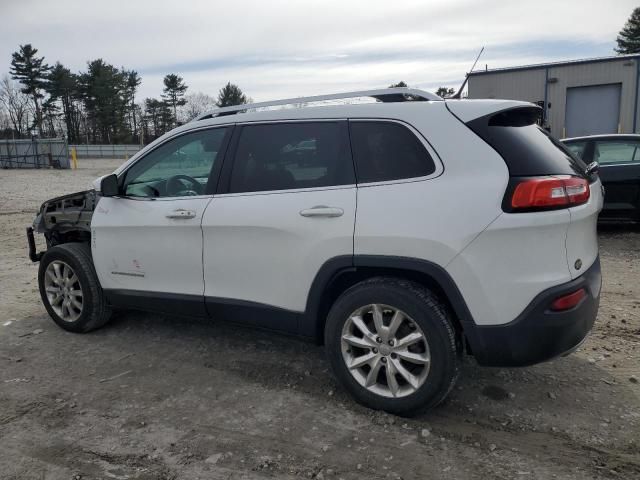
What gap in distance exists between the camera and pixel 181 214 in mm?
3895

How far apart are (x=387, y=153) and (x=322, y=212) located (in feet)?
1.68

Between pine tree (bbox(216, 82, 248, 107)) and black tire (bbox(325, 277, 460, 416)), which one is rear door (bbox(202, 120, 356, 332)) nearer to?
black tire (bbox(325, 277, 460, 416))

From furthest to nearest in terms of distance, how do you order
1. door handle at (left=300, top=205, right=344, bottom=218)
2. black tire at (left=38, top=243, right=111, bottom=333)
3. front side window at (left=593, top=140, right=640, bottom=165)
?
front side window at (left=593, top=140, right=640, bottom=165) < black tire at (left=38, top=243, right=111, bottom=333) < door handle at (left=300, top=205, right=344, bottom=218)

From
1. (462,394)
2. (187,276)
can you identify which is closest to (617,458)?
(462,394)

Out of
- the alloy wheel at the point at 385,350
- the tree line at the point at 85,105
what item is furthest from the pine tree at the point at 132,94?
the alloy wheel at the point at 385,350

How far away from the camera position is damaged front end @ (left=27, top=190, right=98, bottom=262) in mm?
4795

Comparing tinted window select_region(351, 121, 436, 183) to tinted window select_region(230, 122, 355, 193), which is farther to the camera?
tinted window select_region(230, 122, 355, 193)

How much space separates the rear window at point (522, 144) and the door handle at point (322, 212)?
2.89 feet

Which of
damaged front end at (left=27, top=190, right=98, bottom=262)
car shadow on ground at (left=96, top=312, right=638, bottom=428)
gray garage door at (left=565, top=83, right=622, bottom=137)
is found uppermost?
gray garage door at (left=565, top=83, right=622, bottom=137)

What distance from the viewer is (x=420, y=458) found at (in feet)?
9.32

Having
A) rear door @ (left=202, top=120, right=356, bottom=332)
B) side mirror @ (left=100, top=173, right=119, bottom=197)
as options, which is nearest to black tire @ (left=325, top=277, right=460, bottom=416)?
rear door @ (left=202, top=120, right=356, bottom=332)

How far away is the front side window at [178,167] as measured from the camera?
3.96m

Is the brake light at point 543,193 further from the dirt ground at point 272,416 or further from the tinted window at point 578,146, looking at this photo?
the tinted window at point 578,146

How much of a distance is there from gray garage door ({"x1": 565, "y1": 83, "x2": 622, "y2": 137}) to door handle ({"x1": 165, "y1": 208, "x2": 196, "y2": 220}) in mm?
26248
